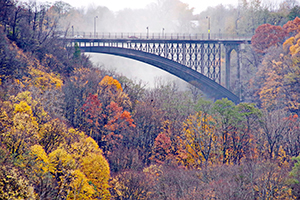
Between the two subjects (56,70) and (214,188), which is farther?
(56,70)

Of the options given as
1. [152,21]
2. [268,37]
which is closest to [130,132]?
[268,37]

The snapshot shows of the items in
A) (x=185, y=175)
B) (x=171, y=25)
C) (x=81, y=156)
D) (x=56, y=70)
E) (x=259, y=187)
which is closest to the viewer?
(x=259, y=187)

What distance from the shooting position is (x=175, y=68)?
60.8 metres

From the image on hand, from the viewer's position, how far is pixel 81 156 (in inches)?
1114

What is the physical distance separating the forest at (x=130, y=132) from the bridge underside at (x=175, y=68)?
3.93 m

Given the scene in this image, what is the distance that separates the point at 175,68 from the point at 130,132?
22.5 m

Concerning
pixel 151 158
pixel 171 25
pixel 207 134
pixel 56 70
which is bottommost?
pixel 151 158

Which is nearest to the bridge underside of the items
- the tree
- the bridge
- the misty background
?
the bridge

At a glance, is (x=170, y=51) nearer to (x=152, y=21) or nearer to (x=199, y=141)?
(x=199, y=141)

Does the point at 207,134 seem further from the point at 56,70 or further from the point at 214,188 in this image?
the point at 56,70

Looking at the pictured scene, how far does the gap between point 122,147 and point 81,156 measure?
31.6 feet

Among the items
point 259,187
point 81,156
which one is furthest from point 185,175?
point 81,156

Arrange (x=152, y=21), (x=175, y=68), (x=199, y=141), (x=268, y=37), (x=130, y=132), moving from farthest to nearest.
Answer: (x=152, y=21) → (x=268, y=37) → (x=175, y=68) → (x=130, y=132) → (x=199, y=141)

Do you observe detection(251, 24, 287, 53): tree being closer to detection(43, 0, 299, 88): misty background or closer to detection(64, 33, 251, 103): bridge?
detection(64, 33, 251, 103): bridge
